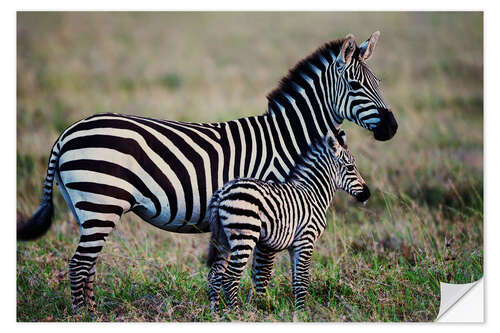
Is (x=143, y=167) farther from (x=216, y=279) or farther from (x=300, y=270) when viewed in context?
(x=300, y=270)

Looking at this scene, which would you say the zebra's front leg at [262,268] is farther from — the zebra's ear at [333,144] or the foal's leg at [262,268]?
the zebra's ear at [333,144]

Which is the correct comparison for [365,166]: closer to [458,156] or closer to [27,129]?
[458,156]

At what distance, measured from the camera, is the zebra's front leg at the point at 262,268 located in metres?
4.64

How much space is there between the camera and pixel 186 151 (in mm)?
4668

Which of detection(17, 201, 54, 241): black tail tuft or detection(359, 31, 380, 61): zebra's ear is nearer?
detection(17, 201, 54, 241): black tail tuft

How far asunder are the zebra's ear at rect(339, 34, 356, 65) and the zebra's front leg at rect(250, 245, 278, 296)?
1.78m

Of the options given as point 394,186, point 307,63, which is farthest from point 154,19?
point 394,186

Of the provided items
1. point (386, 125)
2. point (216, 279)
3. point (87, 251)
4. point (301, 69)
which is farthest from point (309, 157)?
point (87, 251)

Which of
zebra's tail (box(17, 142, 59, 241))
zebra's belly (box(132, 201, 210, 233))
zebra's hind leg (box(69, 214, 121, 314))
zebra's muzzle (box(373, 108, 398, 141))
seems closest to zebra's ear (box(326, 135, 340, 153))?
zebra's muzzle (box(373, 108, 398, 141))

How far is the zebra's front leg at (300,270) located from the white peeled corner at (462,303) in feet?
4.45

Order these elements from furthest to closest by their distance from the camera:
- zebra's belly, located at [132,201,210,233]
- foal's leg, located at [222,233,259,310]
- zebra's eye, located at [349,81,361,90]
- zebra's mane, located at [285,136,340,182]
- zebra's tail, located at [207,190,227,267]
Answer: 1. zebra's eye, located at [349,81,361,90]
2. zebra's mane, located at [285,136,340,182]
3. zebra's belly, located at [132,201,210,233]
4. zebra's tail, located at [207,190,227,267]
5. foal's leg, located at [222,233,259,310]

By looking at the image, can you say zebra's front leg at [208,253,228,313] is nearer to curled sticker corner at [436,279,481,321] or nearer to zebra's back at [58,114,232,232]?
zebra's back at [58,114,232,232]

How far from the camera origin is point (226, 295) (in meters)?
4.49

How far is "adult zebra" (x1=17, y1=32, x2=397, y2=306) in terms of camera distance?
444 cm
